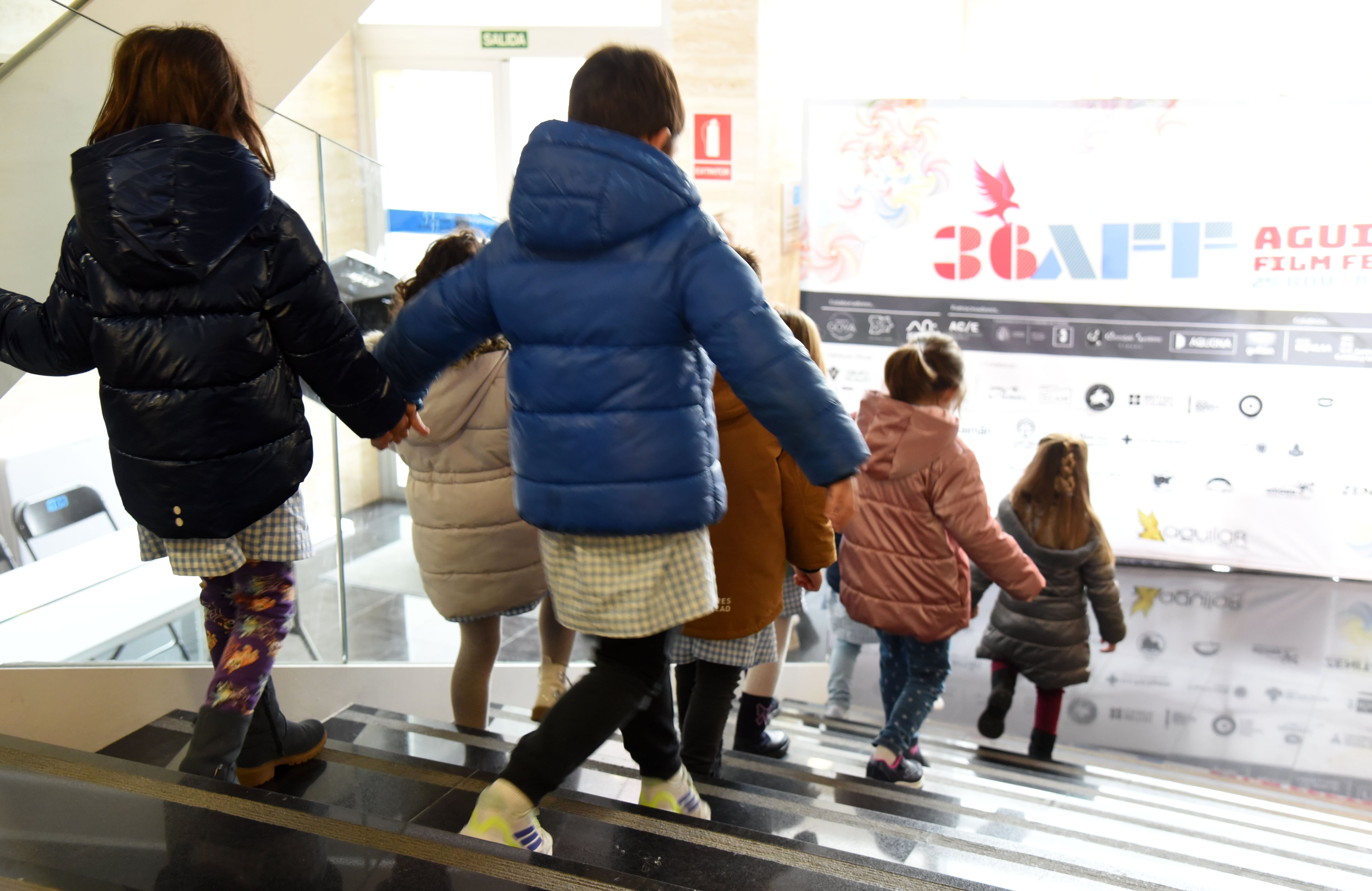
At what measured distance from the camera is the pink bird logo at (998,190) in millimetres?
5363

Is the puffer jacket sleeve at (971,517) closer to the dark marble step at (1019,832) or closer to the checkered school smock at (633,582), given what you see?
the dark marble step at (1019,832)

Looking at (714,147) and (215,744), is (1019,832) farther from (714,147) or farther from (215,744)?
(714,147)

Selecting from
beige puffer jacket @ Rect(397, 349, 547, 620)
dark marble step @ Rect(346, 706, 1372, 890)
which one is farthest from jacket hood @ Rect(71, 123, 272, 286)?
dark marble step @ Rect(346, 706, 1372, 890)

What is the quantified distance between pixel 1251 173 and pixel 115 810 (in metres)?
5.47

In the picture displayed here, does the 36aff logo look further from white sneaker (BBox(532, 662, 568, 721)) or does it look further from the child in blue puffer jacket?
the child in blue puffer jacket

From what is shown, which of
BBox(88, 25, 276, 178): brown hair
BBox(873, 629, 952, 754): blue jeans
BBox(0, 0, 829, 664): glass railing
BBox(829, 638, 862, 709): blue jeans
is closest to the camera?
BBox(88, 25, 276, 178): brown hair

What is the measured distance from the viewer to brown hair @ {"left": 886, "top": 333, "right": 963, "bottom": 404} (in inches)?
105

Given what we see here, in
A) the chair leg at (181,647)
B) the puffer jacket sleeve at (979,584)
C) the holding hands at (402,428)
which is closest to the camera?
the holding hands at (402,428)

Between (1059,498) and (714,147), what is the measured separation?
9.97ft

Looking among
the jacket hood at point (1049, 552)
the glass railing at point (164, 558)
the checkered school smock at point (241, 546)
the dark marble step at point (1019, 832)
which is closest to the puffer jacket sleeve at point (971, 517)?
the jacket hood at point (1049, 552)

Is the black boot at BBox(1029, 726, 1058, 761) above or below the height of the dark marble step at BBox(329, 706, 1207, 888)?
below

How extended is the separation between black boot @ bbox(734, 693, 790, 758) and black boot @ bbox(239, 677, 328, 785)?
1305mm

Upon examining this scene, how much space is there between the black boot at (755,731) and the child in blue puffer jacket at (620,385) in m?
1.21

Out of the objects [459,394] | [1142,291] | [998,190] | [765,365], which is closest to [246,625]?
[459,394]
